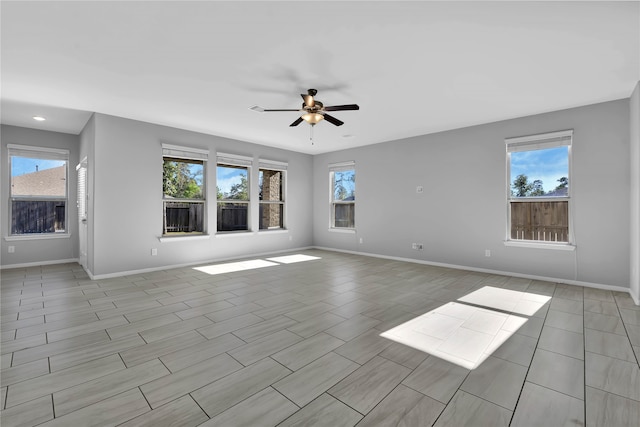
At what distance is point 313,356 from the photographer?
221 centimetres

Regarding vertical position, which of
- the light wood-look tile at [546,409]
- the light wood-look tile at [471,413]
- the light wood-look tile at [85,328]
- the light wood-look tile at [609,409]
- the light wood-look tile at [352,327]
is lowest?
the light wood-look tile at [609,409]

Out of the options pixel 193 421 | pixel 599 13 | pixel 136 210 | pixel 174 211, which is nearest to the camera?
pixel 193 421

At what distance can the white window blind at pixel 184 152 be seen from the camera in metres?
5.25

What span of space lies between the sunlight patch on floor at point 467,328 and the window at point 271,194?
15.5ft

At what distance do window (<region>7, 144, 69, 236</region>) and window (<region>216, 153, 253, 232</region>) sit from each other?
2.93 metres

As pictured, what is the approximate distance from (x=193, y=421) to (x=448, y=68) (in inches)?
143

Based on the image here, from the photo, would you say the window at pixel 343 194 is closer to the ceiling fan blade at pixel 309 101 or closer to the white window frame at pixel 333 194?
the white window frame at pixel 333 194

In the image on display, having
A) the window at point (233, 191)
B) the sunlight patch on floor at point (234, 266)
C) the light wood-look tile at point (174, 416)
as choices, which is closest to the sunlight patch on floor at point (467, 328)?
the light wood-look tile at point (174, 416)

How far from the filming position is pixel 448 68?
3061 mm

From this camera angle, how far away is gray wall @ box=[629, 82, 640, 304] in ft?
11.0

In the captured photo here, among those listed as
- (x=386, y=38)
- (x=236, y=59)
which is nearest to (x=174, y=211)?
(x=236, y=59)

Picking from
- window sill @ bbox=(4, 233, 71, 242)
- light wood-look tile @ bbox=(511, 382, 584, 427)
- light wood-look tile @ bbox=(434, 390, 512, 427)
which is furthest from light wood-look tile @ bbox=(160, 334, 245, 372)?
window sill @ bbox=(4, 233, 71, 242)

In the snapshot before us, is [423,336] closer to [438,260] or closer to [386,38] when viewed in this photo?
[386,38]

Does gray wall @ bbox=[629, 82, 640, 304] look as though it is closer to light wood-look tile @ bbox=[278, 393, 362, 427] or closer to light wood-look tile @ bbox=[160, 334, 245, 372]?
light wood-look tile @ bbox=[278, 393, 362, 427]
